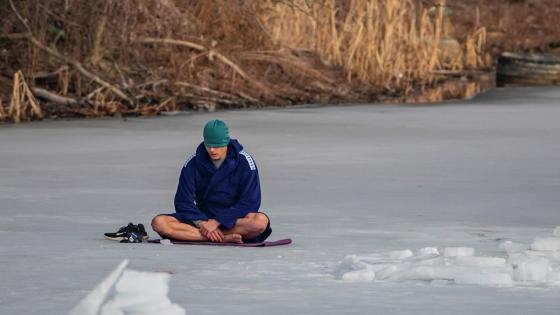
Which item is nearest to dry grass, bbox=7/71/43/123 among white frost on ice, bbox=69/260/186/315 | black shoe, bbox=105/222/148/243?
black shoe, bbox=105/222/148/243

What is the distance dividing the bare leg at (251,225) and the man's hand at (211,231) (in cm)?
9

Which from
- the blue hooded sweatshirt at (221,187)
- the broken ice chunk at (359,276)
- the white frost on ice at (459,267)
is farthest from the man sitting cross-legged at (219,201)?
the broken ice chunk at (359,276)

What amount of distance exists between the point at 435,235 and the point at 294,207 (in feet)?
6.46

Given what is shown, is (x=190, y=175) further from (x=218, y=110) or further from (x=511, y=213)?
(x=218, y=110)

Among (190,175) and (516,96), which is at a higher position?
(190,175)

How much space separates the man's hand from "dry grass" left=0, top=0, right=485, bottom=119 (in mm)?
12161

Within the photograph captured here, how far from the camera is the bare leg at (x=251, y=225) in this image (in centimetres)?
916

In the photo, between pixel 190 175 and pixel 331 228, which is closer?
pixel 190 175

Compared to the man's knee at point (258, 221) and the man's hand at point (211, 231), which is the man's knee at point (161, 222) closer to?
the man's hand at point (211, 231)

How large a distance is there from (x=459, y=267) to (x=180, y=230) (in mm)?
2057

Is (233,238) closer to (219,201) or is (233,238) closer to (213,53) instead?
(219,201)

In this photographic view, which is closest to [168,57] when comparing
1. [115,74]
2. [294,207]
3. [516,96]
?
[115,74]

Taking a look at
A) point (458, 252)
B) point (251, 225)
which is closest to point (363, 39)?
point (251, 225)

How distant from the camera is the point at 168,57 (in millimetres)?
23578
